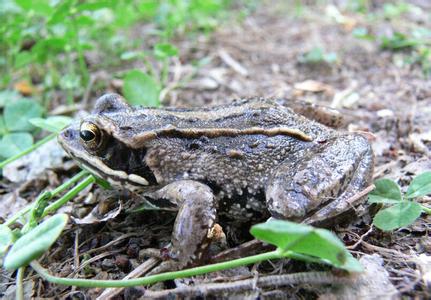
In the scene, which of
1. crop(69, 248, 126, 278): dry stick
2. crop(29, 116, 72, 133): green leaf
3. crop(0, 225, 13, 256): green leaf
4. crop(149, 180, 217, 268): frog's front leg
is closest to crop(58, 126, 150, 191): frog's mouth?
crop(149, 180, 217, 268): frog's front leg

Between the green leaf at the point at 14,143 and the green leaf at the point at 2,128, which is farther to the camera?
the green leaf at the point at 2,128

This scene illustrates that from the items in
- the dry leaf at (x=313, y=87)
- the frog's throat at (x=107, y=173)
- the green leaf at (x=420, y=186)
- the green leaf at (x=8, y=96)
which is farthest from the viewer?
the dry leaf at (x=313, y=87)

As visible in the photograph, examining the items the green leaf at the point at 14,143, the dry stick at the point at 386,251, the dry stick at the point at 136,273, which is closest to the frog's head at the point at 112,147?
the dry stick at the point at 136,273

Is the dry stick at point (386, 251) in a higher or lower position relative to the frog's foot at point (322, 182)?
lower

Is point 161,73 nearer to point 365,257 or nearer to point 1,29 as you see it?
point 1,29

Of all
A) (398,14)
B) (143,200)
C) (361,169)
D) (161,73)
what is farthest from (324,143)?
(398,14)

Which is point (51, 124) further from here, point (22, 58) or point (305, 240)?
point (305, 240)

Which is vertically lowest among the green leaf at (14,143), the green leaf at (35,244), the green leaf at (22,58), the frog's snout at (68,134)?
the green leaf at (14,143)

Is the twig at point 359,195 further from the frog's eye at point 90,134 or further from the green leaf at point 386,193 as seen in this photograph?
the frog's eye at point 90,134

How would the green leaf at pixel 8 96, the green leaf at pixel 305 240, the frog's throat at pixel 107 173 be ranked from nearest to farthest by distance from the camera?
the green leaf at pixel 305 240, the frog's throat at pixel 107 173, the green leaf at pixel 8 96
